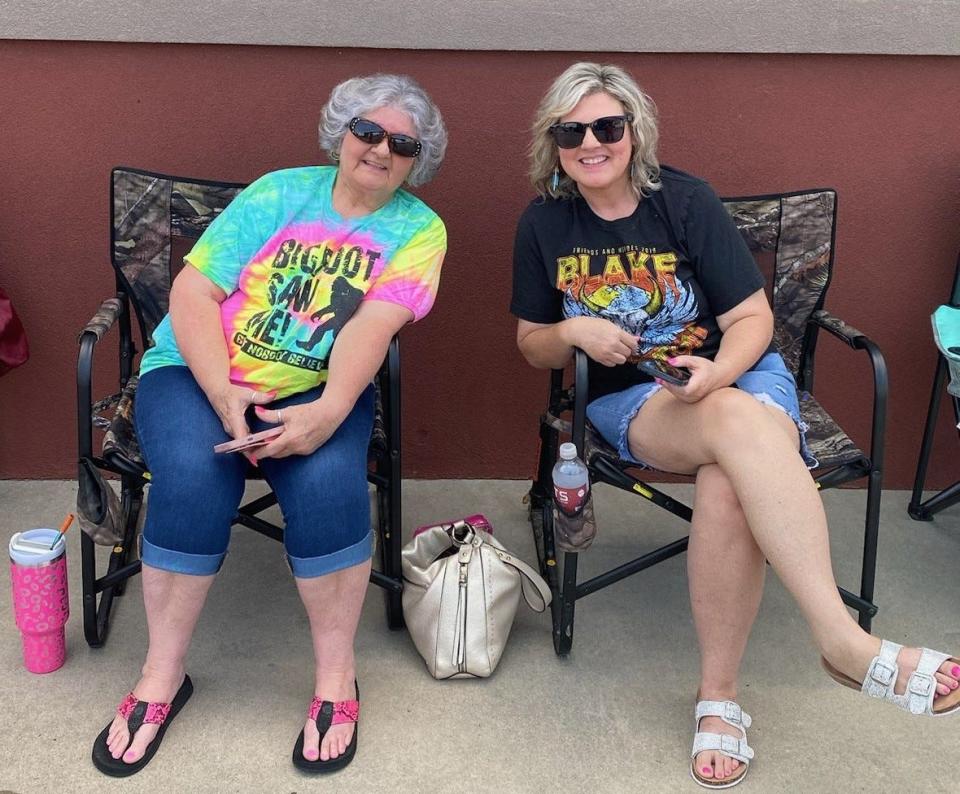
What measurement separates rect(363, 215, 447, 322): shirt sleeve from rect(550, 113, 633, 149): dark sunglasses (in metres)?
0.37

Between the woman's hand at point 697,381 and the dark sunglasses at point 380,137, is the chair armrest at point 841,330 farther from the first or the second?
the dark sunglasses at point 380,137

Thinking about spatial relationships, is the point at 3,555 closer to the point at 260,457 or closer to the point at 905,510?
the point at 260,457

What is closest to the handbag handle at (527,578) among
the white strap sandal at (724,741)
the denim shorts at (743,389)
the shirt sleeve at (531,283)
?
the denim shorts at (743,389)

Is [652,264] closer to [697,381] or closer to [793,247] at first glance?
[697,381]

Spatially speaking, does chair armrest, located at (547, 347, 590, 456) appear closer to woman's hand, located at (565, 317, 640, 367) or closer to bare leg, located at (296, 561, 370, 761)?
woman's hand, located at (565, 317, 640, 367)

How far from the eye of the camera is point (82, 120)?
301 centimetres

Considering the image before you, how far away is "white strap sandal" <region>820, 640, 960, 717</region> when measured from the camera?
6.65ft

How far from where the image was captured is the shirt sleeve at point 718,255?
8.23 feet

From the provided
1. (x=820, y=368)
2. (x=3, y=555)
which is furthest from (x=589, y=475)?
(x=3, y=555)

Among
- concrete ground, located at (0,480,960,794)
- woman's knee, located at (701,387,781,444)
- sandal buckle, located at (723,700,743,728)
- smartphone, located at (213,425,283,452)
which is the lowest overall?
concrete ground, located at (0,480,960,794)

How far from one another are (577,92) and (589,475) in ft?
2.77

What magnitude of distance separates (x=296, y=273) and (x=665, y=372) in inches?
33.3

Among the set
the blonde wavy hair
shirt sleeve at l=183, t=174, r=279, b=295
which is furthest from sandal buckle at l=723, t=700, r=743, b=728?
shirt sleeve at l=183, t=174, r=279, b=295

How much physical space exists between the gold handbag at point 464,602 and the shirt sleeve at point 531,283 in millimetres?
533
